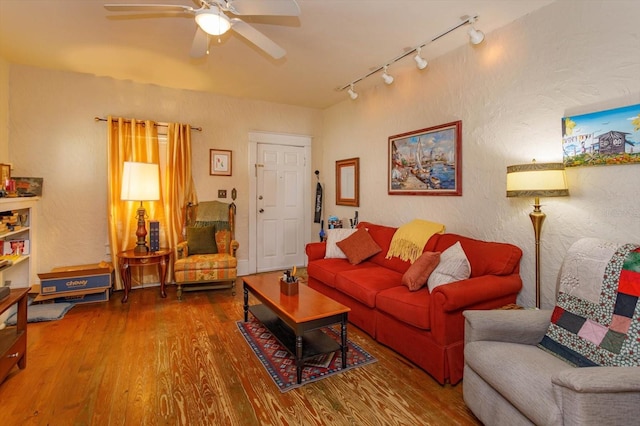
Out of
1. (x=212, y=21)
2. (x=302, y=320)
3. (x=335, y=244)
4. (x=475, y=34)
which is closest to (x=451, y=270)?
(x=302, y=320)

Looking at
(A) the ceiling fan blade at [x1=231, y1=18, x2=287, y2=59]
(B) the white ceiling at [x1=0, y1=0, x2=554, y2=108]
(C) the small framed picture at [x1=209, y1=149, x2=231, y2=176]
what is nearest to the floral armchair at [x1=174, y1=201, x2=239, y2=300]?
(C) the small framed picture at [x1=209, y1=149, x2=231, y2=176]

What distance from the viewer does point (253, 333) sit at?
2.85 metres

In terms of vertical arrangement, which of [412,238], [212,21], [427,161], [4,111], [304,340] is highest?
[212,21]

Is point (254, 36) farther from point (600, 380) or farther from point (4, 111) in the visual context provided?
point (4, 111)

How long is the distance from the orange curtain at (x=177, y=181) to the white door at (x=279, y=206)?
1.04m

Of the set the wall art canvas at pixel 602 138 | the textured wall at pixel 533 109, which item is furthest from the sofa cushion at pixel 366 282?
the wall art canvas at pixel 602 138

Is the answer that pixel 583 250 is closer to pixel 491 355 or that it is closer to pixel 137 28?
pixel 491 355

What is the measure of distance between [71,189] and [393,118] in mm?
4001

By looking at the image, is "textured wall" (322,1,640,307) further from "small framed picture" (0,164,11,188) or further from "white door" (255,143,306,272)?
"small framed picture" (0,164,11,188)

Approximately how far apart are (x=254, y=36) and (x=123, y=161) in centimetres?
262

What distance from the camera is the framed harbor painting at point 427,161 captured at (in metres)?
3.12

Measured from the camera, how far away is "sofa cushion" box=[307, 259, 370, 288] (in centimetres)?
322

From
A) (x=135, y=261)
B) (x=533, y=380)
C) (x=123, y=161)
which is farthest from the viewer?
(x=123, y=161)

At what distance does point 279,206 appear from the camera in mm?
5129
